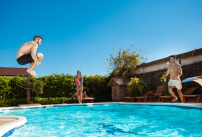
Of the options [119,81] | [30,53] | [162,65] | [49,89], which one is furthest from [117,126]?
[49,89]

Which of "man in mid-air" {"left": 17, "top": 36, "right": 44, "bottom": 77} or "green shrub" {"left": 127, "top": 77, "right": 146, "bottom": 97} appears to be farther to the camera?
"green shrub" {"left": 127, "top": 77, "right": 146, "bottom": 97}

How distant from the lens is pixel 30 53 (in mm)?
3285

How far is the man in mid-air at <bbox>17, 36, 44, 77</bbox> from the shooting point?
10.4ft

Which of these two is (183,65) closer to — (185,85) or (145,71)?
(185,85)

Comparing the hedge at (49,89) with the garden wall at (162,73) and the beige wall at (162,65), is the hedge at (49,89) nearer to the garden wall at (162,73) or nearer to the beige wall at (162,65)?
the beige wall at (162,65)

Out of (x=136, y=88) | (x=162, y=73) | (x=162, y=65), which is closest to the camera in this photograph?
(x=136, y=88)

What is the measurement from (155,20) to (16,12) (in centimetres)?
971

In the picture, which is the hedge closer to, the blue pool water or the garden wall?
the garden wall

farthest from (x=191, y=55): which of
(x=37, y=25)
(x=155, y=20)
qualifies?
(x=37, y=25)

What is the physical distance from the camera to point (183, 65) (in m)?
11.4

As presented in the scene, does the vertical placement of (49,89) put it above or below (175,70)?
below

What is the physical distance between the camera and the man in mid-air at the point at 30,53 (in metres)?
3.18

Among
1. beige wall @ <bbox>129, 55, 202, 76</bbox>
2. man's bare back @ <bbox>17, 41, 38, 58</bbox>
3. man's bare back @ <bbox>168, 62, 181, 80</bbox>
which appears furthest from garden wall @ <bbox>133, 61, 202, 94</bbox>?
man's bare back @ <bbox>17, 41, 38, 58</bbox>

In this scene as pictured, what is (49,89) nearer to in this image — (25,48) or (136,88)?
(136,88)
